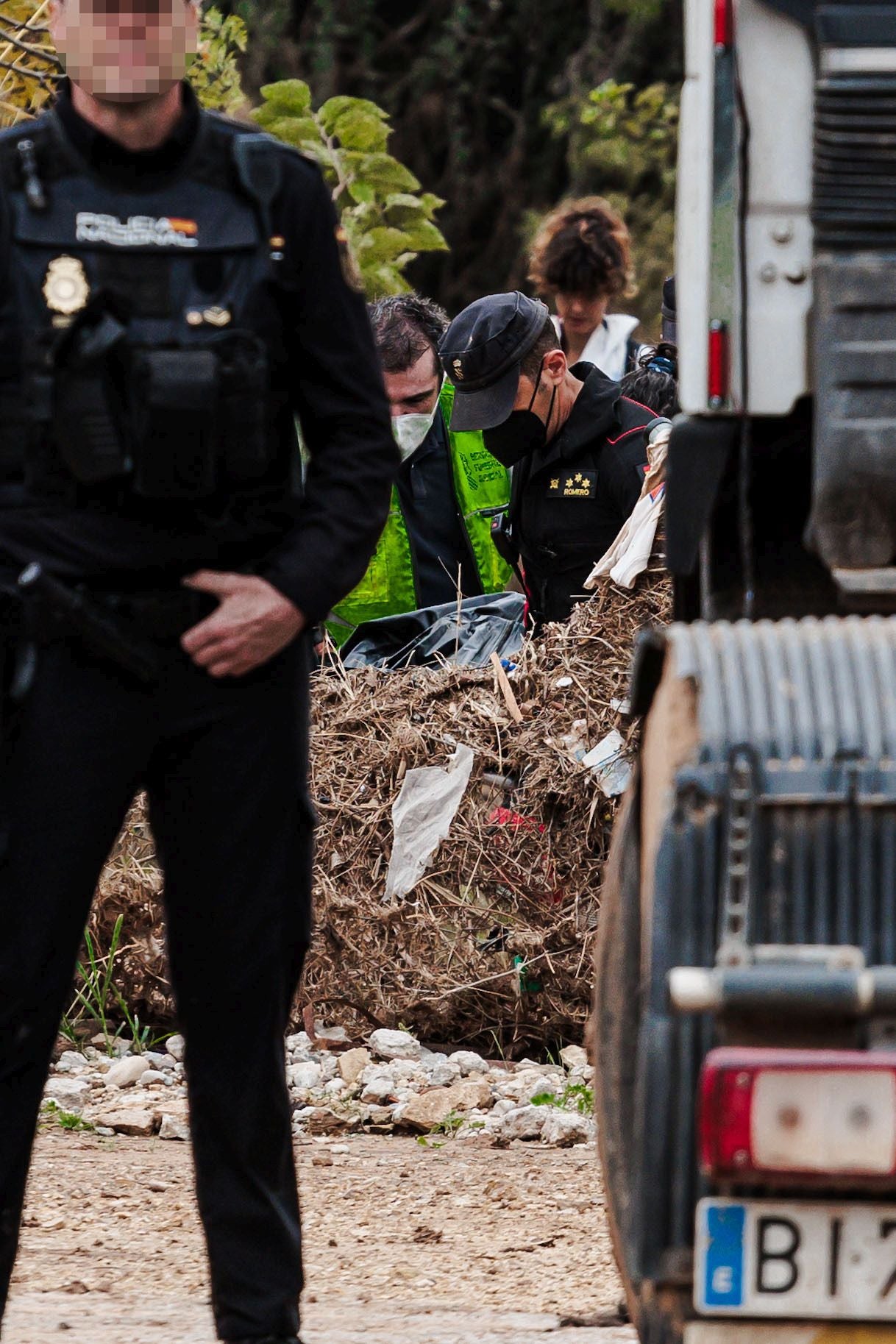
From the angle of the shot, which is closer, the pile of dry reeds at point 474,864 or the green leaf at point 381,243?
the pile of dry reeds at point 474,864

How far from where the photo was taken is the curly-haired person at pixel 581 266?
26.8ft

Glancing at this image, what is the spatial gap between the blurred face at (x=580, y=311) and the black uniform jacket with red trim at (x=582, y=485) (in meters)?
→ 2.21

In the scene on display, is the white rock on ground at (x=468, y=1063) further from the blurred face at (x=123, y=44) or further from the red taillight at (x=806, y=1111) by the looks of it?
the red taillight at (x=806, y=1111)

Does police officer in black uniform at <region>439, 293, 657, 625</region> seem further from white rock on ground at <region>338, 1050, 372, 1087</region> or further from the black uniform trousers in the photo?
the black uniform trousers

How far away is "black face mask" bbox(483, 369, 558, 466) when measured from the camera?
592 cm

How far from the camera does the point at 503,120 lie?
17.8m

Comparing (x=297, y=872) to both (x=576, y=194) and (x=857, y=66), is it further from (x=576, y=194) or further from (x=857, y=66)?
(x=576, y=194)

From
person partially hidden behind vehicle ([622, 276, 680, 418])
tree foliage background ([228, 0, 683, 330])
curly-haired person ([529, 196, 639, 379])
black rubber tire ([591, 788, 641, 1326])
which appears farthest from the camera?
tree foliage background ([228, 0, 683, 330])

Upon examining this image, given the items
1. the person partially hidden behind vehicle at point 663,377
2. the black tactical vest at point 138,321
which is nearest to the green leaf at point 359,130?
the person partially hidden behind vehicle at point 663,377

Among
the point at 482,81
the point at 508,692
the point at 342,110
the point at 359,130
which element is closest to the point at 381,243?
the point at 359,130

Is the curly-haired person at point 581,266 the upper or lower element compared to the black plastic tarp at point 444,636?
upper

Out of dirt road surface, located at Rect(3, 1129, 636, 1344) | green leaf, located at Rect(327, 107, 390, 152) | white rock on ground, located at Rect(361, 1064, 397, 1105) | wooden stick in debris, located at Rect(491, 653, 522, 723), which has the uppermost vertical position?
green leaf, located at Rect(327, 107, 390, 152)

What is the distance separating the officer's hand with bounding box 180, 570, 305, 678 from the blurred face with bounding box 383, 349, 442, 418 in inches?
136

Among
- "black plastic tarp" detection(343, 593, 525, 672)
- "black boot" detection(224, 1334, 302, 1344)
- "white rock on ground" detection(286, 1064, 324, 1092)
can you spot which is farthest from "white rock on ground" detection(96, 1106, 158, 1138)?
"black boot" detection(224, 1334, 302, 1344)
